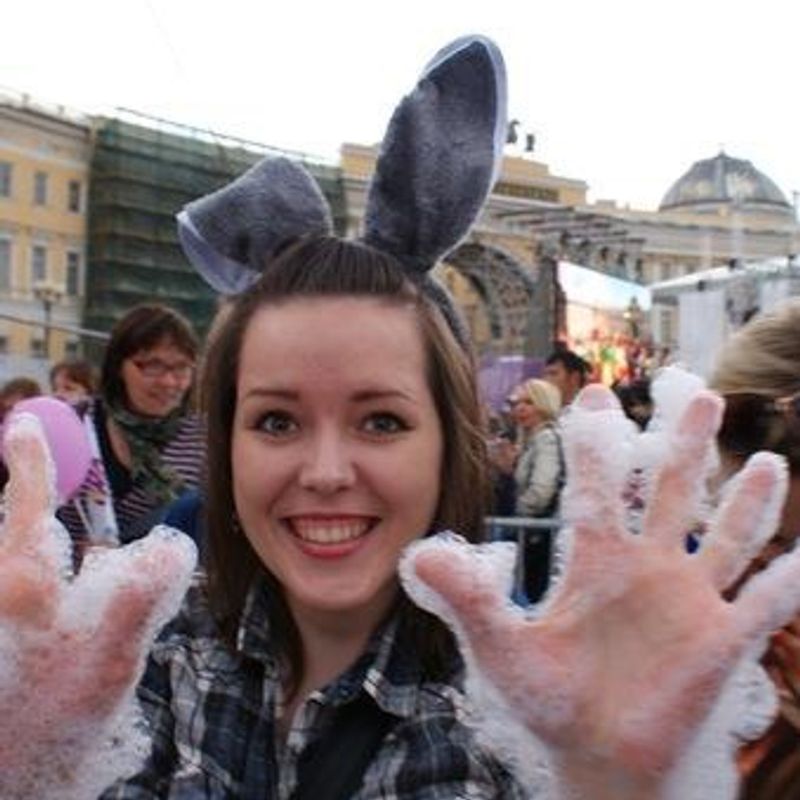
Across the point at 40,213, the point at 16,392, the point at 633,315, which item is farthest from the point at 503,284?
the point at 40,213

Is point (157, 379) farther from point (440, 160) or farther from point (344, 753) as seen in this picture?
point (344, 753)

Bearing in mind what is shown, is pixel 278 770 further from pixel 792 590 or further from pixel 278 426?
pixel 792 590

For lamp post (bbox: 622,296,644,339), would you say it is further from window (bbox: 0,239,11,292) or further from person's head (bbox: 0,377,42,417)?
window (bbox: 0,239,11,292)

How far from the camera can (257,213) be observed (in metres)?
1.25

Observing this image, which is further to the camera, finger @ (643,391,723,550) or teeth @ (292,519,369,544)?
teeth @ (292,519,369,544)

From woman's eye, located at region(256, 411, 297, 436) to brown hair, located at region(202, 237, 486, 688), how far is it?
3.6 inches

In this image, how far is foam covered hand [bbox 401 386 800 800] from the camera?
2.76 ft

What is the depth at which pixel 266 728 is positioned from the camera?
108 centimetres

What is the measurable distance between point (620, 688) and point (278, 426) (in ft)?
1.23

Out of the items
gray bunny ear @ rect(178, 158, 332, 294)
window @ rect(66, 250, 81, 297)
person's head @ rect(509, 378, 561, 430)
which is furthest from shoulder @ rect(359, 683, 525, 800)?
window @ rect(66, 250, 81, 297)

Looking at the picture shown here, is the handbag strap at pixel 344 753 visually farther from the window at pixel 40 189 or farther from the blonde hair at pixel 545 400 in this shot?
the window at pixel 40 189

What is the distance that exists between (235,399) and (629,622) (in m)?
0.45

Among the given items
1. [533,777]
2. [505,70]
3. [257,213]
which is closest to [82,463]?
[257,213]

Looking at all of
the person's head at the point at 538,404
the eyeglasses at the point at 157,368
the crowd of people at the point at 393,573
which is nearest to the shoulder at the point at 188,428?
the eyeglasses at the point at 157,368
